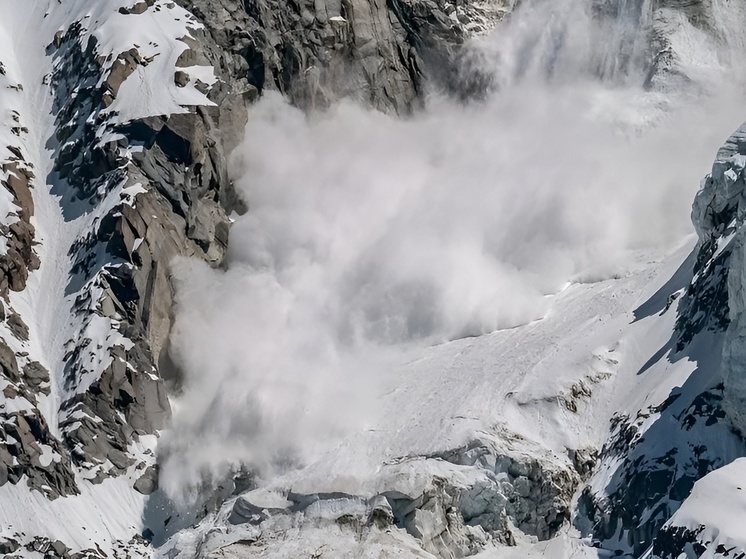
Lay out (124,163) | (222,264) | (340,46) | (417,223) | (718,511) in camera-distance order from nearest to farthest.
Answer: (718,511)
(124,163)
(222,264)
(417,223)
(340,46)

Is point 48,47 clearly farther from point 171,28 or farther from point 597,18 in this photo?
point 597,18

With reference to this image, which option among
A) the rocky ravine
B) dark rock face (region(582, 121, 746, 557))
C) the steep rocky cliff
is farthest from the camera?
the rocky ravine

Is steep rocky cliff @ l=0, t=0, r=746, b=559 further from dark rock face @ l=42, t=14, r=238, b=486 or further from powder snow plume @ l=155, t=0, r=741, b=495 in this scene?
powder snow plume @ l=155, t=0, r=741, b=495

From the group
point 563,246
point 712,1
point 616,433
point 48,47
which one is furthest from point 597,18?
point 616,433

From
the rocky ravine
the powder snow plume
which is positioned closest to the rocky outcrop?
the powder snow plume

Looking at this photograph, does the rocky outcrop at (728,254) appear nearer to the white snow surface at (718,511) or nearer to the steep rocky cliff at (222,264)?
the steep rocky cliff at (222,264)

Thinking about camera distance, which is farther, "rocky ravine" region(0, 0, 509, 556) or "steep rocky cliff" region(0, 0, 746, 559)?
"rocky ravine" region(0, 0, 509, 556)

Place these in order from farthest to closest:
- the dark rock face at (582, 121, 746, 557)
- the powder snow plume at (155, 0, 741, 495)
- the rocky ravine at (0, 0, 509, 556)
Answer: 1. the powder snow plume at (155, 0, 741, 495)
2. the rocky ravine at (0, 0, 509, 556)
3. the dark rock face at (582, 121, 746, 557)

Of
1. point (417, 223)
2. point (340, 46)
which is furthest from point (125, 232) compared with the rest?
point (340, 46)

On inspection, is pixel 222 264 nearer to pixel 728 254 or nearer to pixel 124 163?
pixel 124 163
